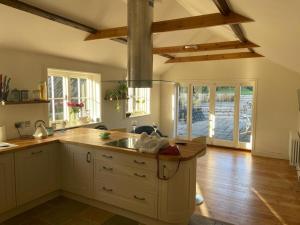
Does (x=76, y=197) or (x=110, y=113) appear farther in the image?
(x=110, y=113)

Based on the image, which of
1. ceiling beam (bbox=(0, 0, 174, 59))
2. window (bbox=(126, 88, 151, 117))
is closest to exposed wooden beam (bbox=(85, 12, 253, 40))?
ceiling beam (bbox=(0, 0, 174, 59))

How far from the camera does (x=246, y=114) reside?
6.20 metres

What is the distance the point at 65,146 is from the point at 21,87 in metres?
1.22

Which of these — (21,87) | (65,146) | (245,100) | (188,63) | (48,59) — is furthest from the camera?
(188,63)

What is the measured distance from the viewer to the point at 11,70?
3.37 m

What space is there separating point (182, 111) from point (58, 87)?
161 inches

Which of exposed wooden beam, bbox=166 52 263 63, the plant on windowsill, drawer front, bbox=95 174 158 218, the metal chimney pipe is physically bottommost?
drawer front, bbox=95 174 158 218

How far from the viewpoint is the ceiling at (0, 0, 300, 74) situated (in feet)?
6.93

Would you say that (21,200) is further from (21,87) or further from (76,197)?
(21,87)

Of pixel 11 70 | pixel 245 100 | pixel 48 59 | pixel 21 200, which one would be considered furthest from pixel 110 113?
pixel 245 100

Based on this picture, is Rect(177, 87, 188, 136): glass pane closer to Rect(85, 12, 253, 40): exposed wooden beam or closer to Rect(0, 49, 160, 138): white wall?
Rect(0, 49, 160, 138): white wall

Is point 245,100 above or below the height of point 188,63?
below

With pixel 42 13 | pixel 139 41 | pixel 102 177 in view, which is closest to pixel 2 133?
pixel 102 177

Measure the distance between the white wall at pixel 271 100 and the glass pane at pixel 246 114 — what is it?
0.84 ft
